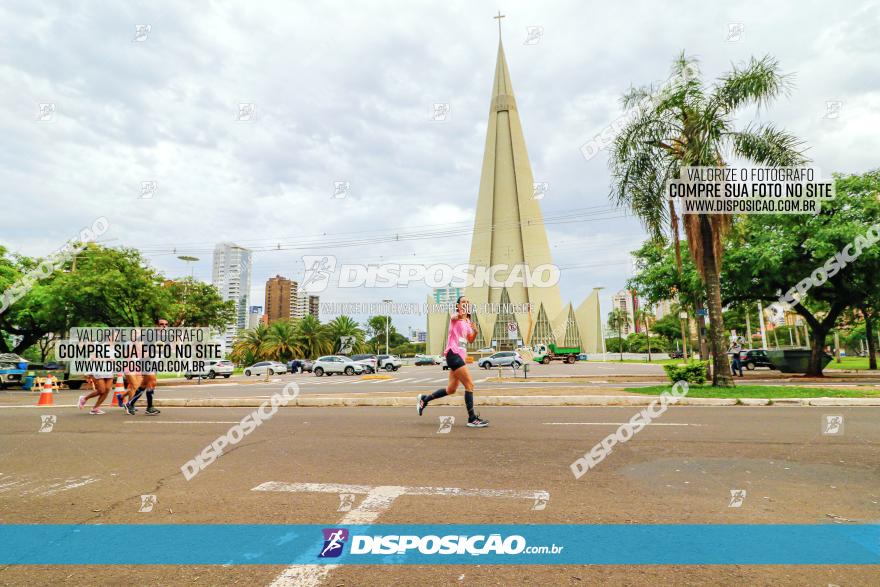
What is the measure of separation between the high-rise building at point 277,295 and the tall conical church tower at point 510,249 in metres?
35.4

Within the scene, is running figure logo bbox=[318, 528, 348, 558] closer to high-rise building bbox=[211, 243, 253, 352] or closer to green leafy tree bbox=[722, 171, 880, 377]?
green leafy tree bbox=[722, 171, 880, 377]

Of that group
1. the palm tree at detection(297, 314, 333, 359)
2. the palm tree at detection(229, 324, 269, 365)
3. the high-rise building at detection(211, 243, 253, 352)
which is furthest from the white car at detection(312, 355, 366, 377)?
the high-rise building at detection(211, 243, 253, 352)

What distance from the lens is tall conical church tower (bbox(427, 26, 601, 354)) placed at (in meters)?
89.2

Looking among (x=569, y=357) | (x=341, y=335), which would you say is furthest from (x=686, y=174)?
(x=341, y=335)

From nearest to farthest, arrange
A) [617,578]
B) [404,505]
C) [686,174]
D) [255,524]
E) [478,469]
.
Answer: [617,578], [255,524], [404,505], [478,469], [686,174]

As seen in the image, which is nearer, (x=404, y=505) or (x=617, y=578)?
(x=617, y=578)

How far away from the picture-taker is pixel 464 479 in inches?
169

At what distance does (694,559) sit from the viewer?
2670mm

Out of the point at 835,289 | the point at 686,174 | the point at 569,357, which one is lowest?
the point at 569,357

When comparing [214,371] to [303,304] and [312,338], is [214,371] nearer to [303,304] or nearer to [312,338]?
[312,338]

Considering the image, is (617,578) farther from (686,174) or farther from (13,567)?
(686,174)

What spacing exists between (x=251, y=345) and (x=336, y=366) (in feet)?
82.7

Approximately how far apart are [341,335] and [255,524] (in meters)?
59.7

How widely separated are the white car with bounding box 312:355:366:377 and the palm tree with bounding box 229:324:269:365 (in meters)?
22.3
